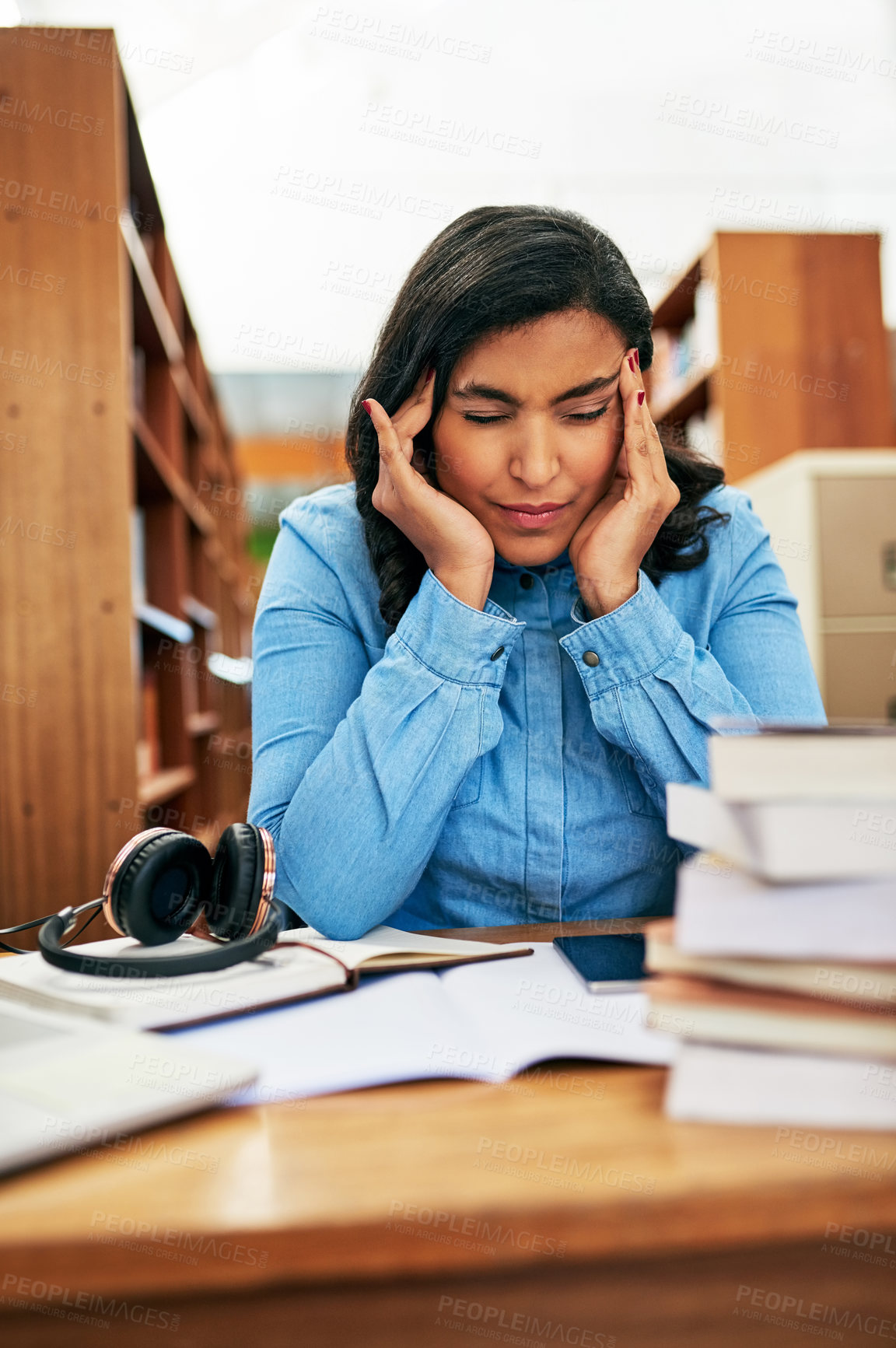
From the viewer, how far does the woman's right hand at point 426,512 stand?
1002mm

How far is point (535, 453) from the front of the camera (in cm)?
98

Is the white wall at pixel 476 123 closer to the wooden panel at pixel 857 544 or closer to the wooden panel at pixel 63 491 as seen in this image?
the wooden panel at pixel 857 544

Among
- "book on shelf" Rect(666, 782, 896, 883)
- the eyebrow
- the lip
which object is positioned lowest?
"book on shelf" Rect(666, 782, 896, 883)

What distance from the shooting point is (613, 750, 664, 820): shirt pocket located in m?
1.04

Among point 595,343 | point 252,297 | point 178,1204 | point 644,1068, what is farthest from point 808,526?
point 252,297

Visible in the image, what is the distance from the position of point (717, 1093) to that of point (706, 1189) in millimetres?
68

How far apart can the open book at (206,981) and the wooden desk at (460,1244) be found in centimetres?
15

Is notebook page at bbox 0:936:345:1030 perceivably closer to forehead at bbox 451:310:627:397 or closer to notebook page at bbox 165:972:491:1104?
notebook page at bbox 165:972:491:1104

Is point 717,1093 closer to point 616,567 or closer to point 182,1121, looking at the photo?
point 182,1121

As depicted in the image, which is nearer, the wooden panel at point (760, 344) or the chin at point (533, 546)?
the chin at point (533, 546)

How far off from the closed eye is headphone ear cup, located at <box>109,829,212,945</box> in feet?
1.73

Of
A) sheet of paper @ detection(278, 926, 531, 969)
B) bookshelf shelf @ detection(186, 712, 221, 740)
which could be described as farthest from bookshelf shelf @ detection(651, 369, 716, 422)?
sheet of paper @ detection(278, 926, 531, 969)

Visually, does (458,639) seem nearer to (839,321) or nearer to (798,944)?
(798,944)

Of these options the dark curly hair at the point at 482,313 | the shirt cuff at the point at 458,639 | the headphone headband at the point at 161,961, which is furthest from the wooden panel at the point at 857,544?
the headphone headband at the point at 161,961
